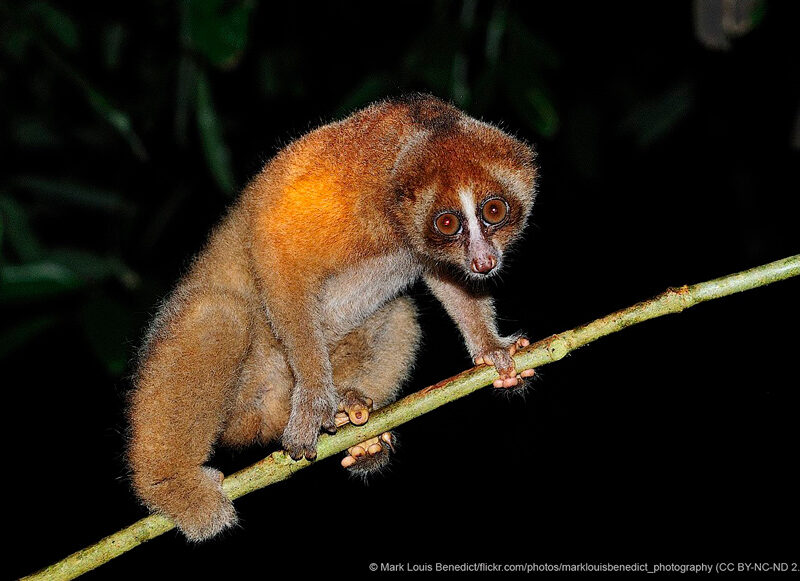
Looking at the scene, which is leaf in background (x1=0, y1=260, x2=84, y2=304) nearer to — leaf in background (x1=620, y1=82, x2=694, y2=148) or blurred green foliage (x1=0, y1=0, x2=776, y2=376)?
blurred green foliage (x1=0, y1=0, x2=776, y2=376)

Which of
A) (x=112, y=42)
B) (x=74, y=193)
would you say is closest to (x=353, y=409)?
(x=74, y=193)

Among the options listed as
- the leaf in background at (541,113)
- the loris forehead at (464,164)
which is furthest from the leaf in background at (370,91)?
the loris forehead at (464,164)

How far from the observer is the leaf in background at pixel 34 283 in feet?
10.7

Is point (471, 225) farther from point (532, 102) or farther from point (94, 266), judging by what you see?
point (94, 266)

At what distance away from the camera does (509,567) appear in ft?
13.8

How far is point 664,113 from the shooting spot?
18.1ft

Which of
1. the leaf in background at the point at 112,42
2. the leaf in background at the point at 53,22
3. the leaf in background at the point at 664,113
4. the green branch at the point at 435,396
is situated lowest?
the green branch at the point at 435,396

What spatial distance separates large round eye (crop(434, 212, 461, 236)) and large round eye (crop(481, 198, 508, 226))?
0.11 meters

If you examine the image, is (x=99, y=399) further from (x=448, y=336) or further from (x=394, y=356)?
(x=394, y=356)

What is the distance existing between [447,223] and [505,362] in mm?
589

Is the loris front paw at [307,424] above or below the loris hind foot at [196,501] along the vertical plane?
above

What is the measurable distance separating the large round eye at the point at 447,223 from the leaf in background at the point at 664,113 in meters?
2.97

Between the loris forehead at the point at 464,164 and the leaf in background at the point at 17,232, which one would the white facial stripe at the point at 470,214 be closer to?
the loris forehead at the point at 464,164

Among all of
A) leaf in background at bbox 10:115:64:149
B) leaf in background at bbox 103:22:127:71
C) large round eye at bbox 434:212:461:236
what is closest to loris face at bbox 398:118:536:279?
large round eye at bbox 434:212:461:236
